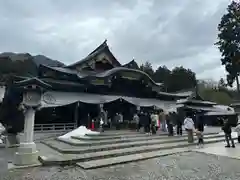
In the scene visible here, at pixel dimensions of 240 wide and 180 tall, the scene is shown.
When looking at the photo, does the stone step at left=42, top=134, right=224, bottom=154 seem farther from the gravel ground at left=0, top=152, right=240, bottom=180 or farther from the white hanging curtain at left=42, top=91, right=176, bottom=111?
the white hanging curtain at left=42, top=91, right=176, bottom=111

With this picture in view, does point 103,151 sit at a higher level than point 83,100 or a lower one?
lower

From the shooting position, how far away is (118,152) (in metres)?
9.61

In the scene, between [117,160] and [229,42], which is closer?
[117,160]

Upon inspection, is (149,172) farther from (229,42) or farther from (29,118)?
(229,42)

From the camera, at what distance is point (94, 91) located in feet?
67.3

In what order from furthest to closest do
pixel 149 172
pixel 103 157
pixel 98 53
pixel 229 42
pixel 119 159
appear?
pixel 229 42, pixel 98 53, pixel 103 157, pixel 119 159, pixel 149 172

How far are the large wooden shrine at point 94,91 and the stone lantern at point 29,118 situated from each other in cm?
735

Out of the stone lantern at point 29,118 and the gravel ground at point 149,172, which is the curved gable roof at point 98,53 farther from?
the gravel ground at point 149,172

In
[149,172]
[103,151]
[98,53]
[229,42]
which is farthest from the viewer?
[229,42]

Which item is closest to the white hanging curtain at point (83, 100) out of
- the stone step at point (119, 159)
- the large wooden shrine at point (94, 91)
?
the large wooden shrine at point (94, 91)

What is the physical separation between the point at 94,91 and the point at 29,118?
478 inches

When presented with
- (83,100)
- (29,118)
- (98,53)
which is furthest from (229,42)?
(29,118)

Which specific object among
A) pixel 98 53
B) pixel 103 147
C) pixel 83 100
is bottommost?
pixel 103 147

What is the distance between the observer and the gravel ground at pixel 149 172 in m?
6.52
